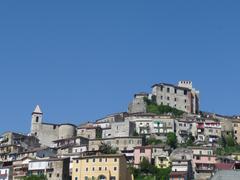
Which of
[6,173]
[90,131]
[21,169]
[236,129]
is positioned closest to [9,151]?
[6,173]

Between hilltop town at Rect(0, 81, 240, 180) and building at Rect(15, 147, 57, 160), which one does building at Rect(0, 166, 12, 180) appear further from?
building at Rect(15, 147, 57, 160)

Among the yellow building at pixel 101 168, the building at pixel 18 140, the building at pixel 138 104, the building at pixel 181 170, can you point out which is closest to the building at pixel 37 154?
the building at pixel 18 140

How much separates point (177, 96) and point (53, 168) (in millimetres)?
36707

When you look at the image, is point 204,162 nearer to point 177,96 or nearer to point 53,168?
point 53,168

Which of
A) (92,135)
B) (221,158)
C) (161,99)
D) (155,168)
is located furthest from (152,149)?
(161,99)

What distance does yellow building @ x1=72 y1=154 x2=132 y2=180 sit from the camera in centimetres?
8281

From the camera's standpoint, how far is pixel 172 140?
10081 centimetres

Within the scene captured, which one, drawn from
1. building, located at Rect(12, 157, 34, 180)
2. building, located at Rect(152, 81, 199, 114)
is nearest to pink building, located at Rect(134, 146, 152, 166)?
building, located at Rect(12, 157, 34, 180)

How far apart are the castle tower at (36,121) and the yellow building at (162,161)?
3050cm

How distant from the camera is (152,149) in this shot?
92.6m

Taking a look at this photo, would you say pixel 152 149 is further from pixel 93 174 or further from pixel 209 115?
pixel 209 115

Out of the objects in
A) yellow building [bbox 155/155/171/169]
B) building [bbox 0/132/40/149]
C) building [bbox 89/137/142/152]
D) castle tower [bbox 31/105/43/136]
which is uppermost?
castle tower [bbox 31/105/43/136]

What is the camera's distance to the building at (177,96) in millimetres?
116562

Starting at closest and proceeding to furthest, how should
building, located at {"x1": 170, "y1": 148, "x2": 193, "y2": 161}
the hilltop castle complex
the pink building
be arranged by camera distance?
building, located at {"x1": 170, "y1": 148, "x2": 193, "y2": 161}
the pink building
the hilltop castle complex
